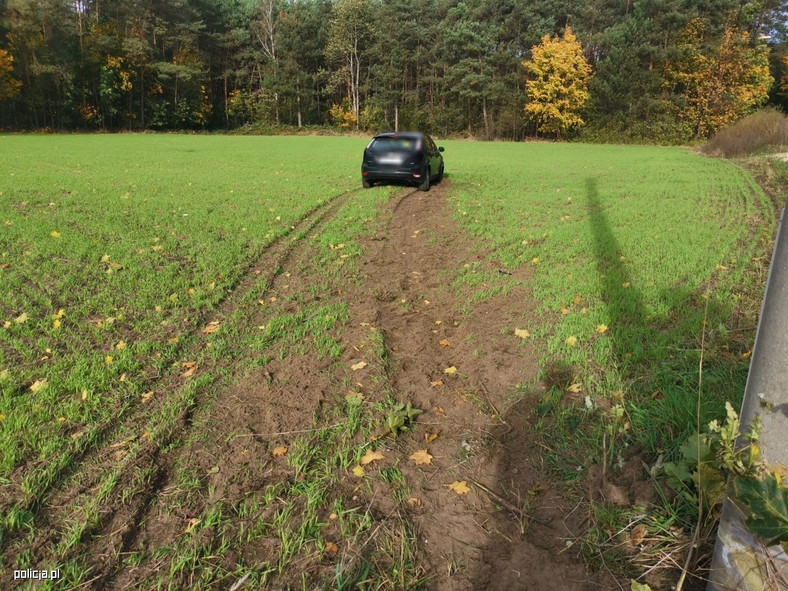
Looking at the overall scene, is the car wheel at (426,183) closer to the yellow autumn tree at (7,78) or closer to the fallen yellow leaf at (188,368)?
the fallen yellow leaf at (188,368)

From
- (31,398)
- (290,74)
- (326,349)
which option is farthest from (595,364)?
(290,74)

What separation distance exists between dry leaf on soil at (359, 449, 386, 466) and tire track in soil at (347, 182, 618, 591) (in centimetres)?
14

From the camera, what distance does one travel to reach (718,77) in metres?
46.9

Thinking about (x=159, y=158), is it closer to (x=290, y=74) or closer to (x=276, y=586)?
(x=276, y=586)

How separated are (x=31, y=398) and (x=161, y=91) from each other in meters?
63.8

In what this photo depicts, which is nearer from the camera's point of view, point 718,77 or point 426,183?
point 426,183

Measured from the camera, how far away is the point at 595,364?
13.5 ft

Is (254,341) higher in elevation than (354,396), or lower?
higher

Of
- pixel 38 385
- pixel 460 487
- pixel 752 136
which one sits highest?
pixel 752 136

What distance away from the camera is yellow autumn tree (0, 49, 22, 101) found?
154ft

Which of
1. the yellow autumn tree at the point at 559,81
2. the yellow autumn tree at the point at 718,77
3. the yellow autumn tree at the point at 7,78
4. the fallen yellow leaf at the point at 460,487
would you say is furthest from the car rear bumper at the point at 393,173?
the yellow autumn tree at the point at 7,78

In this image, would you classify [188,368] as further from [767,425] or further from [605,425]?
[767,425]

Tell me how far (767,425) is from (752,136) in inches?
1054

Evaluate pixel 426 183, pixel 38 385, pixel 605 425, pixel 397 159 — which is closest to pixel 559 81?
pixel 426 183
